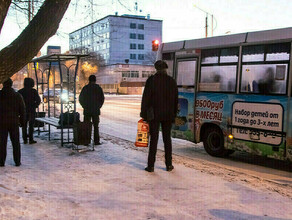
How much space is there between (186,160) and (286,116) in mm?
2517

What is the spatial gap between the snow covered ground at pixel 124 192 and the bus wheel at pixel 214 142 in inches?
48.3

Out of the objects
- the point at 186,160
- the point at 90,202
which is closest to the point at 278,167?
the point at 186,160

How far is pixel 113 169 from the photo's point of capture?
6586 millimetres

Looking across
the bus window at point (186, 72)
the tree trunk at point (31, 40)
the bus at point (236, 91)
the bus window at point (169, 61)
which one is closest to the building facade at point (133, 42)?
the bus window at point (169, 61)

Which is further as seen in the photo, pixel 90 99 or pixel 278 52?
pixel 90 99

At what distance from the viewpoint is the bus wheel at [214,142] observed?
8492 mm

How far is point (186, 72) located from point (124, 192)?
500 cm

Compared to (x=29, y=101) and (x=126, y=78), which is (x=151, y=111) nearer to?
(x=29, y=101)

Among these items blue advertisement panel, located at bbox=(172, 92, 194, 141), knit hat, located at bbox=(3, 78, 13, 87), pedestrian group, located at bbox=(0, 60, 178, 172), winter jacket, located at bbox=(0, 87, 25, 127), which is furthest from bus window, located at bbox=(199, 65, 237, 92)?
knit hat, located at bbox=(3, 78, 13, 87)

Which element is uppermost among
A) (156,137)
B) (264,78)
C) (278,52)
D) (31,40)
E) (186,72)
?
(278,52)

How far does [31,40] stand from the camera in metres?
5.33

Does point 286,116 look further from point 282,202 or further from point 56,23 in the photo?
point 56,23

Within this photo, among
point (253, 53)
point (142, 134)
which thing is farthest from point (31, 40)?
point (253, 53)

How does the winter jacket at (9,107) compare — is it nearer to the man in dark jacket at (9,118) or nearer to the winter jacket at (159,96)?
the man in dark jacket at (9,118)
